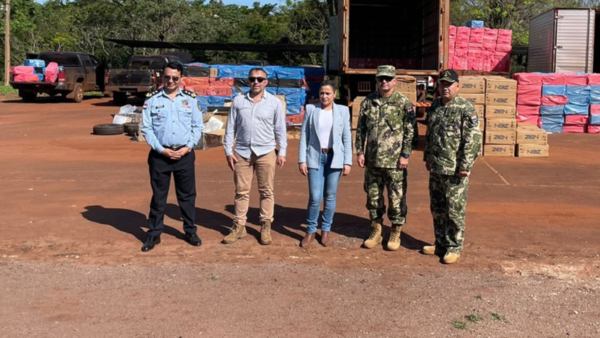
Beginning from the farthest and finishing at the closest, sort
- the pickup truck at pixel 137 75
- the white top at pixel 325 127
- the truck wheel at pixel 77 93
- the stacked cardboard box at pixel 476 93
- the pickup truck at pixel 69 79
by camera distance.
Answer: the truck wheel at pixel 77 93 → the pickup truck at pixel 69 79 → the pickup truck at pixel 137 75 → the stacked cardboard box at pixel 476 93 → the white top at pixel 325 127

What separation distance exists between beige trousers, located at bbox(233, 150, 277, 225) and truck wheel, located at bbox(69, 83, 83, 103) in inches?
835

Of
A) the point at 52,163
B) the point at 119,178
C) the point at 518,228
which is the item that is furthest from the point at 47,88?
the point at 518,228

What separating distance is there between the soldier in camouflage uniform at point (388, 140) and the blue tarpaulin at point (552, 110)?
12137 millimetres

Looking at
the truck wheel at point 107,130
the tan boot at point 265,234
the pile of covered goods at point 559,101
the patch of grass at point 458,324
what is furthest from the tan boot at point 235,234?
the pile of covered goods at point 559,101

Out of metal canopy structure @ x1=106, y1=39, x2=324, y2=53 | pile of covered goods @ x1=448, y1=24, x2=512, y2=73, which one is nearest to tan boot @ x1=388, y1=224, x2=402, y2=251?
pile of covered goods @ x1=448, y1=24, x2=512, y2=73

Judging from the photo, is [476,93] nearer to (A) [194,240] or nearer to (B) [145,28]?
(A) [194,240]

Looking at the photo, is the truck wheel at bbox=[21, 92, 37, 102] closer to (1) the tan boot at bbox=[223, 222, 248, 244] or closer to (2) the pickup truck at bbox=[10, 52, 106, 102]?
(2) the pickup truck at bbox=[10, 52, 106, 102]

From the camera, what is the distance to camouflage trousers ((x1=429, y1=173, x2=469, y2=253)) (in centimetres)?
546

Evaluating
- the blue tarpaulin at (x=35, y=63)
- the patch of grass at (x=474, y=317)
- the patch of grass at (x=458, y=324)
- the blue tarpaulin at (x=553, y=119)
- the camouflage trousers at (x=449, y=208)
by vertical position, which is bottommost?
the patch of grass at (x=458, y=324)

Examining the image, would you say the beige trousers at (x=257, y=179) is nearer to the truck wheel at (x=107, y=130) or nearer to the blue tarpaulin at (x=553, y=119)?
the truck wheel at (x=107, y=130)

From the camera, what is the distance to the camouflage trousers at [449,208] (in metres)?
5.46

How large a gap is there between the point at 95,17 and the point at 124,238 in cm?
3727

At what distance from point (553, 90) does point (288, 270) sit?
13418mm

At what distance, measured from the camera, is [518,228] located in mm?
6738
